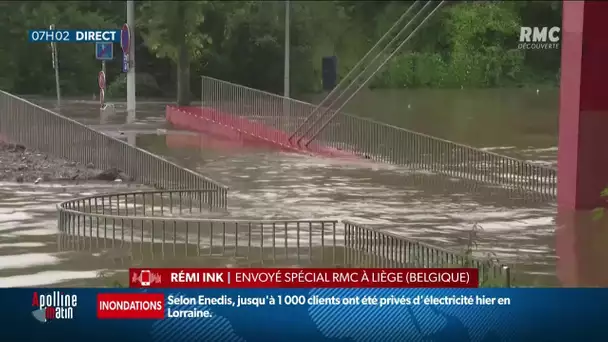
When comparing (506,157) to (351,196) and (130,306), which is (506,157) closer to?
(351,196)

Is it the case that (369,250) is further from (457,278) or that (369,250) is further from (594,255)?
(457,278)

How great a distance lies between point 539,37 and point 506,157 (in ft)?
31.0

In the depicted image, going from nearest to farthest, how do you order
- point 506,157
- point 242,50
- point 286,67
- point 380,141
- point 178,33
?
point 506,157 < point 380,141 < point 178,33 < point 286,67 < point 242,50

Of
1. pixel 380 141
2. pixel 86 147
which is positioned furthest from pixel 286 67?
pixel 86 147

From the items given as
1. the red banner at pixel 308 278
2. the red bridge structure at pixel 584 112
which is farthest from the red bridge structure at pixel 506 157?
the red banner at pixel 308 278

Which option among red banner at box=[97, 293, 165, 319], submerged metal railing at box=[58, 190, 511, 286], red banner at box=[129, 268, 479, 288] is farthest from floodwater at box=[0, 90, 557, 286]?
red banner at box=[97, 293, 165, 319]

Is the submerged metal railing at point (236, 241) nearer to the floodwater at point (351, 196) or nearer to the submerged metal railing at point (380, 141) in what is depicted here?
the floodwater at point (351, 196)

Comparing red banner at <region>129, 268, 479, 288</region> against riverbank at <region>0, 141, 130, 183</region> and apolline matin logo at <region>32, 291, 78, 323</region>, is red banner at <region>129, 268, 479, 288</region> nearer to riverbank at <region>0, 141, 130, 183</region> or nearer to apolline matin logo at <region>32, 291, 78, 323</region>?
apolline matin logo at <region>32, 291, 78, 323</region>

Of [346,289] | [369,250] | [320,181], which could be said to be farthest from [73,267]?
[320,181]

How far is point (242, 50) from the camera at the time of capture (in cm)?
4294

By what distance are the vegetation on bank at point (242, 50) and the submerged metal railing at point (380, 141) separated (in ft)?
6.01

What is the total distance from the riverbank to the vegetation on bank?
22.6ft

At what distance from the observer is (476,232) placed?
16812 millimetres

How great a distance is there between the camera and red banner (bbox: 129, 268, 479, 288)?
923 cm
